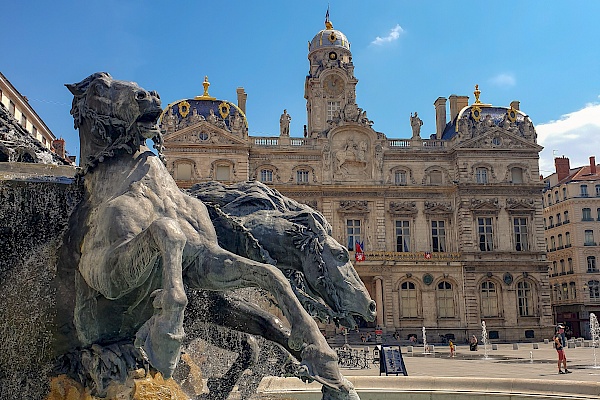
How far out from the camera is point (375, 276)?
3941cm

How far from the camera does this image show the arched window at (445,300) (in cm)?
3991

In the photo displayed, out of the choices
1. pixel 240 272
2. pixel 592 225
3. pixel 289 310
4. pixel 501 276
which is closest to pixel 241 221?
pixel 240 272

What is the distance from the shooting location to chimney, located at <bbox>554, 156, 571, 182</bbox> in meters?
58.5

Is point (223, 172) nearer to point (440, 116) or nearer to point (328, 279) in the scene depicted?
point (440, 116)

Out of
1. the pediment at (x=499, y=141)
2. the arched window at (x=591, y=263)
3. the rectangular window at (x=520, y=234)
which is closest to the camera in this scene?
the rectangular window at (x=520, y=234)

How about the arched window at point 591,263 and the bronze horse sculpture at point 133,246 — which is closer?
the bronze horse sculpture at point 133,246

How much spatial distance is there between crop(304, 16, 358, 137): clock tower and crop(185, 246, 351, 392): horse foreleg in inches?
1527

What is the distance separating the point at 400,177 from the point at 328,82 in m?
9.34

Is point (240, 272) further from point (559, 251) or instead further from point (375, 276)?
point (559, 251)

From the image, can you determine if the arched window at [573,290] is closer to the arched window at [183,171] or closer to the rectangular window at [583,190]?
the rectangular window at [583,190]

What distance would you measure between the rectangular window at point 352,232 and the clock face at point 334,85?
1031cm

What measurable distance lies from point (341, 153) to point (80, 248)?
120 feet

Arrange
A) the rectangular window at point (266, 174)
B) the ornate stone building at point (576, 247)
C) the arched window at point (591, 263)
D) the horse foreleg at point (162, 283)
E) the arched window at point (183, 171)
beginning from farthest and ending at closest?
the arched window at point (591, 263)
the ornate stone building at point (576, 247)
the rectangular window at point (266, 174)
the arched window at point (183, 171)
the horse foreleg at point (162, 283)

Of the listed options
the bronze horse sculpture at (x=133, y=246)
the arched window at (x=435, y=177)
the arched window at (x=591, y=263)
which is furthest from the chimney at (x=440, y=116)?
the bronze horse sculpture at (x=133, y=246)
